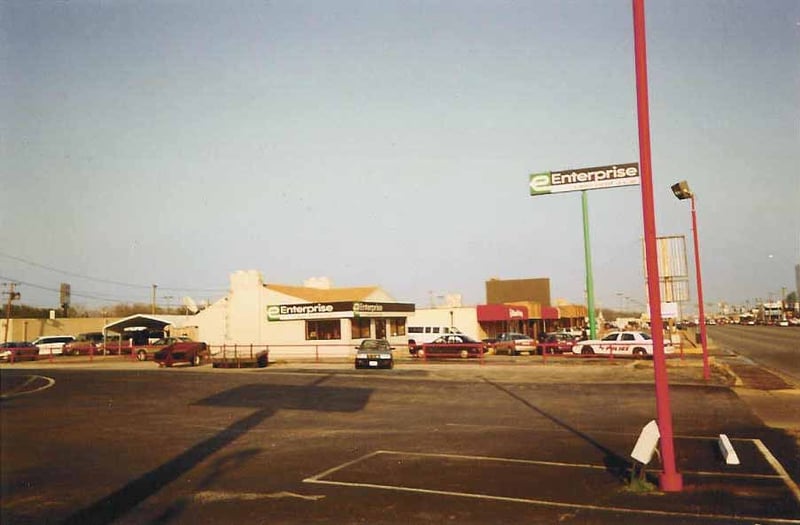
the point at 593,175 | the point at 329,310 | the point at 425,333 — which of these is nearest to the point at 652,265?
the point at 593,175

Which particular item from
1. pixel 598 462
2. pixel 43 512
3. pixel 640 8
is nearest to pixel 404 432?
pixel 598 462

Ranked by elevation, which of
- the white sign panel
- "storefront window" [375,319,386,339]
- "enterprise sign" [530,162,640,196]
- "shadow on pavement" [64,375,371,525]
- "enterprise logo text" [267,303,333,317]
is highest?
"enterprise sign" [530,162,640,196]

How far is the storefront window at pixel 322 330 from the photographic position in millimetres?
45750

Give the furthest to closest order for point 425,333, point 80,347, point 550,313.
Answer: point 550,313
point 80,347
point 425,333

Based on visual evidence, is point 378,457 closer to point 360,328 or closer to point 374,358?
point 374,358

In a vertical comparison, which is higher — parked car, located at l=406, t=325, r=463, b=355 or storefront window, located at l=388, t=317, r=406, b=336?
storefront window, located at l=388, t=317, r=406, b=336

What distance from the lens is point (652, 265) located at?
9.03 metres

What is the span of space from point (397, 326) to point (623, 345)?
18.6 meters

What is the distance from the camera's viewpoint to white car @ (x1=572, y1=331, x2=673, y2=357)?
38.1m

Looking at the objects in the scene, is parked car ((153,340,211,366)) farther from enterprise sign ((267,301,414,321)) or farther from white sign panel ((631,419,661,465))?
white sign panel ((631,419,661,465))

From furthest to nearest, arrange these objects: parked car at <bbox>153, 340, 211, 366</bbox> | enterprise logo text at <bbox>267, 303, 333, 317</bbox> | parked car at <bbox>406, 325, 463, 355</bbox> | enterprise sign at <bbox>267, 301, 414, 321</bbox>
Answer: parked car at <bbox>406, 325, 463, 355</bbox> → enterprise logo text at <bbox>267, 303, 333, 317</bbox> → enterprise sign at <bbox>267, 301, 414, 321</bbox> → parked car at <bbox>153, 340, 211, 366</bbox>

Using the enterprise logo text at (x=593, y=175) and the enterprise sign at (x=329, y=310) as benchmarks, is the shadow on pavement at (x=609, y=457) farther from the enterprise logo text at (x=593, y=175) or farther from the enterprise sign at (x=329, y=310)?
the enterprise logo text at (x=593, y=175)

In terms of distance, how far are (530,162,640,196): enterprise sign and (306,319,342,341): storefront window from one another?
17.7 meters

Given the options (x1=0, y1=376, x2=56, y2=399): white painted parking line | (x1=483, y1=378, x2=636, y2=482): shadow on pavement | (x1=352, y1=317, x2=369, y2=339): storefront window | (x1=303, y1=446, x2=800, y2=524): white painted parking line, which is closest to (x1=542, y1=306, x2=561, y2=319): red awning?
(x1=352, y1=317, x2=369, y2=339): storefront window
